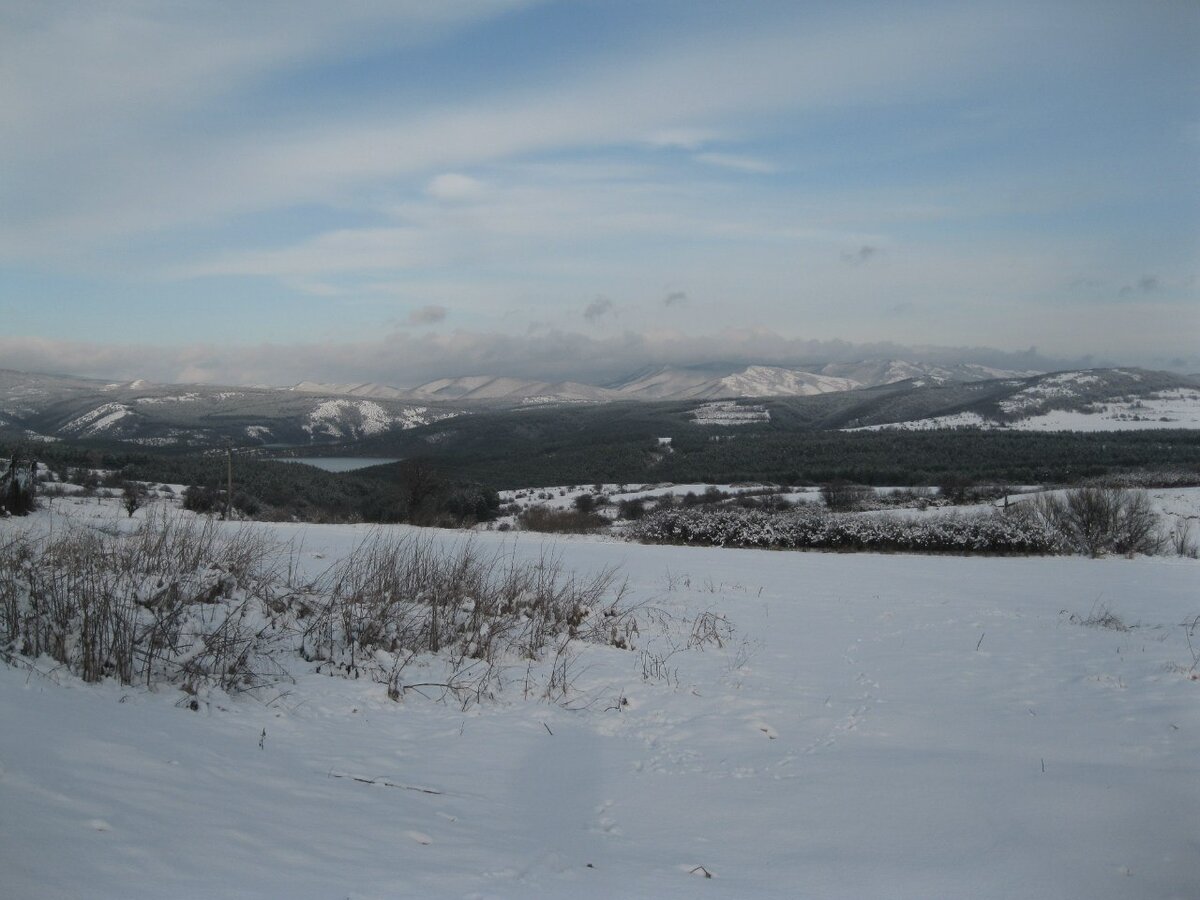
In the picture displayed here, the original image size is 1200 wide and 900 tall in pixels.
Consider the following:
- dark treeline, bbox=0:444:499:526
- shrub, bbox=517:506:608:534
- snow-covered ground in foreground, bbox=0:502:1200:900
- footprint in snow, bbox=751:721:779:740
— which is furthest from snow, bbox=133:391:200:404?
footprint in snow, bbox=751:721:779:740

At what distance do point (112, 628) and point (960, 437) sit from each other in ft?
404

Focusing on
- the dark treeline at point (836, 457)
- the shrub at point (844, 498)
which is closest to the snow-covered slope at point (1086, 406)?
the dark treeline at point (836, 457)

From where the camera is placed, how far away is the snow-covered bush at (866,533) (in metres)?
24.3

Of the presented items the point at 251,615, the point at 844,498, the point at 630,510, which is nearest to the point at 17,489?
the point at 251,615

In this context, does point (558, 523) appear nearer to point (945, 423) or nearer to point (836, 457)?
point (836, 457)

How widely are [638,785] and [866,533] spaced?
24.3 metres

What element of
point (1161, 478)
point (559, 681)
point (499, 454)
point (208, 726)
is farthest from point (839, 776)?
point (499, 454)

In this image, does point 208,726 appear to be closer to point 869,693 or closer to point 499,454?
point 869,693

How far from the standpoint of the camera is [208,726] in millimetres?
4469

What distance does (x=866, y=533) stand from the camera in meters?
26.6

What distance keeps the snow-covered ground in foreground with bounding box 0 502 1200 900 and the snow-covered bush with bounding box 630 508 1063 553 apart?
60.0 feet

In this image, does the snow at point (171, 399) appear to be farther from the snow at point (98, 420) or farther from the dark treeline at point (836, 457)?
the dark treeline at point (836, 457)

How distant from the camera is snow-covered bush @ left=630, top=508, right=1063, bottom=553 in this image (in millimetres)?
24344

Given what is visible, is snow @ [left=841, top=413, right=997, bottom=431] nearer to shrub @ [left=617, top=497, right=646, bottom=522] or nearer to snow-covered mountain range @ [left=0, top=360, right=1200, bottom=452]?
snow-covered mountain range @ [left=0, top=360, right=1200, bottom=452]
